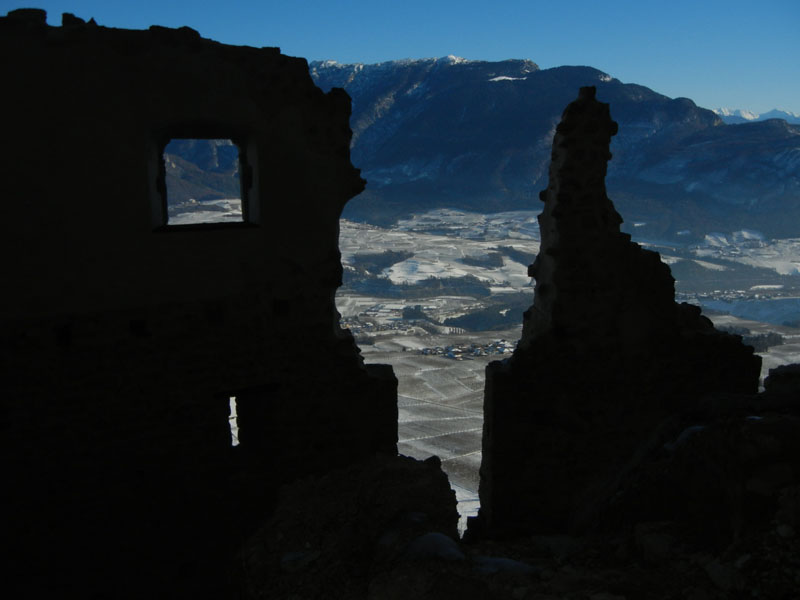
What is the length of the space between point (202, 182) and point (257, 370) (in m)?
98.0

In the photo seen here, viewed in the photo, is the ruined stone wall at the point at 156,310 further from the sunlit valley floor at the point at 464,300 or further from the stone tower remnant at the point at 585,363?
the sunlit valley floor at the point at 464,300

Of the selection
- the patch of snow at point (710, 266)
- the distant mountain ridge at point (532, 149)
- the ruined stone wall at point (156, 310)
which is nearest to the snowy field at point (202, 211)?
the distant mountain ridge at point (532, 149)

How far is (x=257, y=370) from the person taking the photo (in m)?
6.22

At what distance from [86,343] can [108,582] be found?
2004 millimetres

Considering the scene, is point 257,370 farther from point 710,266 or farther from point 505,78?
point 505,78

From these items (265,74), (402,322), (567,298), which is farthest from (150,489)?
(402,322)

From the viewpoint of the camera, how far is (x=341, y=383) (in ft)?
21.4

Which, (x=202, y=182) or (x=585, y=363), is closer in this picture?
(x=585, y=363)

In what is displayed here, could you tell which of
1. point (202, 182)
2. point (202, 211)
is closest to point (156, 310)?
point (202, 211)

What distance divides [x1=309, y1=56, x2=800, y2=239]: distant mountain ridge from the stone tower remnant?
3404 inches

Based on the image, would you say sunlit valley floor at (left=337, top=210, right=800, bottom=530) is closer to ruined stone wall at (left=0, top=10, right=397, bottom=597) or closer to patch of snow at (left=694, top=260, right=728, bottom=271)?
patch of snow at (left=694, top=260, right=728, bottom=271)

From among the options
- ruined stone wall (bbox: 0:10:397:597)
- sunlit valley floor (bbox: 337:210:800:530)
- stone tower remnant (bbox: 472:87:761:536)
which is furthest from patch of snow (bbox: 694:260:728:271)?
ruined stone wall (bbox: 0:10:397:597)

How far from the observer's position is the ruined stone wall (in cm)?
533

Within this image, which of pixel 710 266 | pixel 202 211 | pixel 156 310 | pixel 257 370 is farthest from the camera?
pixel 202 211
